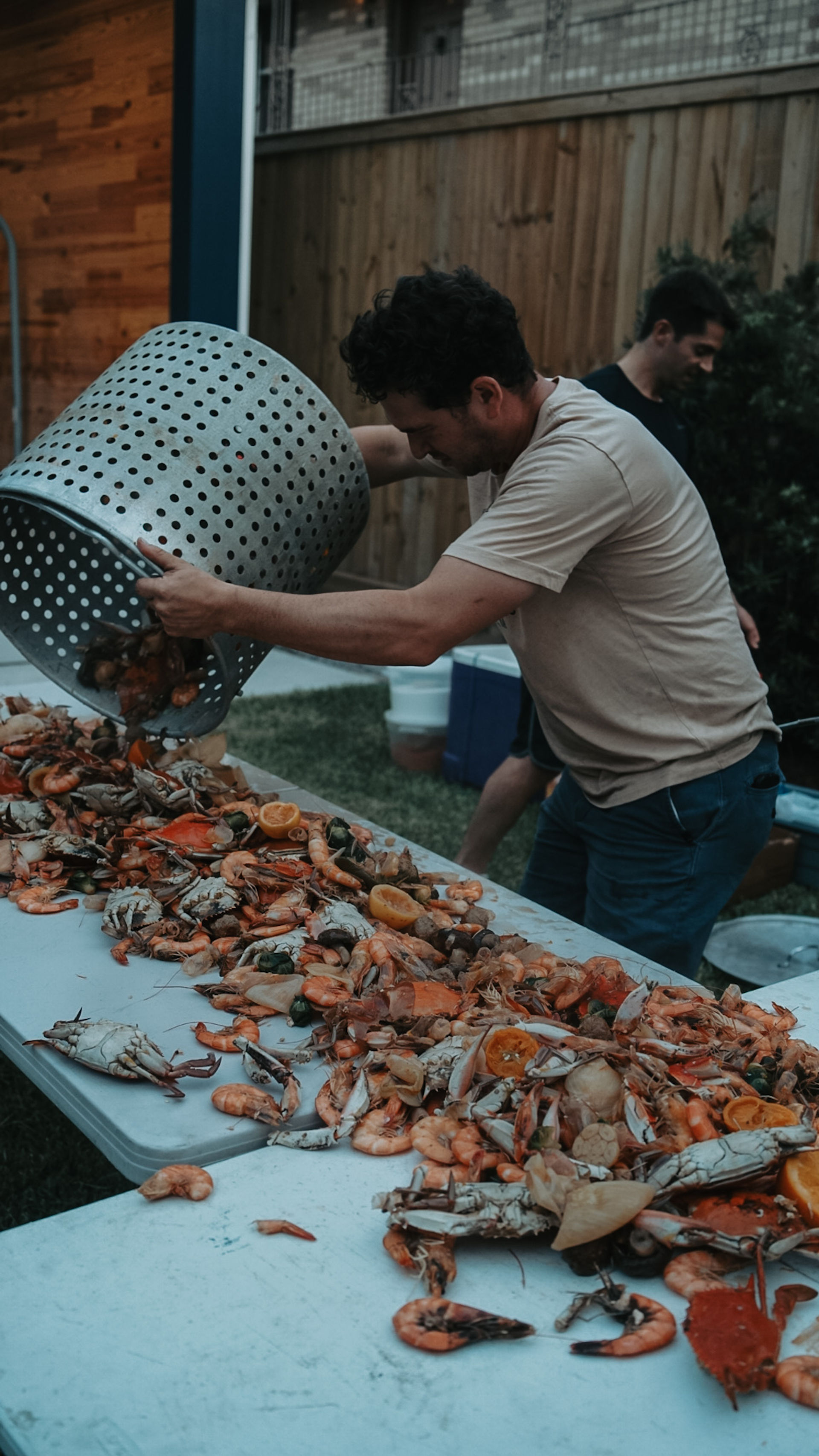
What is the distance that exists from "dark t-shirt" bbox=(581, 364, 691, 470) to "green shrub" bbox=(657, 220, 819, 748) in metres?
0.86

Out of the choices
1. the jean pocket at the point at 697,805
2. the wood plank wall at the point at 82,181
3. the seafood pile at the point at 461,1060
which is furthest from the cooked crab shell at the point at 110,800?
the wood plank wall at the point at 82,181

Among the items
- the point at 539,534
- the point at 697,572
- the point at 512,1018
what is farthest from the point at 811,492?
the point at 512,1018

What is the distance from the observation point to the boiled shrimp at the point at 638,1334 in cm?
110

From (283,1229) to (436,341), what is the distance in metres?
1.29

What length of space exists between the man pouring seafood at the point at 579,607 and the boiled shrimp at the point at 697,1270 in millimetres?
989

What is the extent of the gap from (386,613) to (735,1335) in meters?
1.13

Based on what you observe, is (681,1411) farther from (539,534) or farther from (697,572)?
(697,572)

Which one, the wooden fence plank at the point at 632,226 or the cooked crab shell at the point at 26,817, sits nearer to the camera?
the cooked crab shell at the point at 26,817

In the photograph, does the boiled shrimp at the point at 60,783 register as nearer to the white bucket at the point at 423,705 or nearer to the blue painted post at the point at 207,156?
the blue painted post at the point at 207,156

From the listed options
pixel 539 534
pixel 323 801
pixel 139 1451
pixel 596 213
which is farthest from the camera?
pixel 596 213

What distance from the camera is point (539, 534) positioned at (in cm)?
191

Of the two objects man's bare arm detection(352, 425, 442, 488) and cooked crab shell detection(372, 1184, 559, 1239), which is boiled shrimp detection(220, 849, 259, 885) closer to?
cooked crab shell detection(372, 1184, 559, 1239)

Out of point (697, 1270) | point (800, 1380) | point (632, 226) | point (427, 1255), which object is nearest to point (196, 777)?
point (427, 1255)

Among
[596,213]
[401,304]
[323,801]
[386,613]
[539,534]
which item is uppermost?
[596,213]
